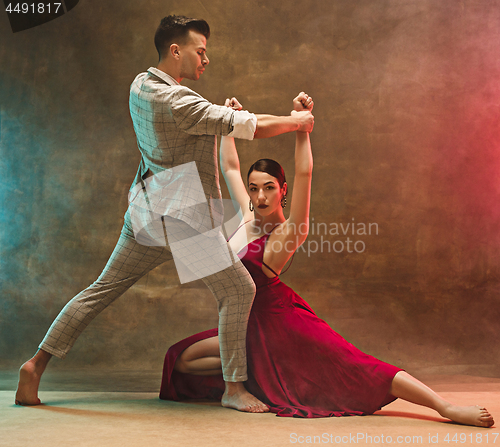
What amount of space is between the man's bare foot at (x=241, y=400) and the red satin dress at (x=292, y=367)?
0.06 m

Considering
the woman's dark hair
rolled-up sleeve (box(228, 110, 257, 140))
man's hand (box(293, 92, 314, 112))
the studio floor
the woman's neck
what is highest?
man's hand (box(293, 92, 314, 112))

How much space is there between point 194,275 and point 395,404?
110 cm

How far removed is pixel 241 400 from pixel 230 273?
1.65 feet

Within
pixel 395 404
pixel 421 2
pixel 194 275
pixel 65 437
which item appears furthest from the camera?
pixel 421 2

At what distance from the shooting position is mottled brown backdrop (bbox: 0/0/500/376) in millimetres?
4102

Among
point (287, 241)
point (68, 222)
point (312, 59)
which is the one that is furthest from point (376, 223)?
point (68, 222)

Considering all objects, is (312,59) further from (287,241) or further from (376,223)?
(287,241)

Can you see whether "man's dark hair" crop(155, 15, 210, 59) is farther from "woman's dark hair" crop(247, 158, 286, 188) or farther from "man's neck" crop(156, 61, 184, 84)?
"woman's dark hair" crop(247, 158, 286, 188)

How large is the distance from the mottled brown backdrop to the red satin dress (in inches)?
69.9

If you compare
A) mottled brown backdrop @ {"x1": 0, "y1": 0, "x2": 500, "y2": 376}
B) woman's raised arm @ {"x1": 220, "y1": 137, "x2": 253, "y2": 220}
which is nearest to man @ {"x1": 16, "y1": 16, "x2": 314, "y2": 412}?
woman's raised arm @ {"x1": 220, "y1": 137, "x2": 253, "y2": 220}

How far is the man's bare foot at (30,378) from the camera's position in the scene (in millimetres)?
2102

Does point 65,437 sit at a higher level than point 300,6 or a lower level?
lower

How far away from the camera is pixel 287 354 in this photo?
2150 mm

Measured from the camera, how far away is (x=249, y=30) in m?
4.28
